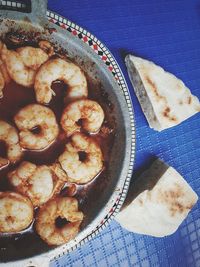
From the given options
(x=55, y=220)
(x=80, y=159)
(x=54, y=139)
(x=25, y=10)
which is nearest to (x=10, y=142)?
(x=54, y=139)

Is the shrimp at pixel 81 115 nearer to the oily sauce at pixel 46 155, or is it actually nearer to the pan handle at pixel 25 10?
the oily sauce at pixel 46 155

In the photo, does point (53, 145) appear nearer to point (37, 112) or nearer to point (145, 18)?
point (37, 112)

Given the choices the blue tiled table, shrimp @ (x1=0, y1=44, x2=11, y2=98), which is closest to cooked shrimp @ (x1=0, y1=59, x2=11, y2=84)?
shrimp @ (x1=0, y1=44, x2=11, y2=98)

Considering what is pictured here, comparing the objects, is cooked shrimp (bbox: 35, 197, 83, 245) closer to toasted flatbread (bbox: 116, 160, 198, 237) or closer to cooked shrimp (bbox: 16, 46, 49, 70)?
toasted flatbread (bbox: 116, 160, 198, 237)

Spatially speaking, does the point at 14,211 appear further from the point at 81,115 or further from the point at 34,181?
the point at 81,115

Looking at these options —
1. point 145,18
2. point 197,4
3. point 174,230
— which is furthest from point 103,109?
point 197,4

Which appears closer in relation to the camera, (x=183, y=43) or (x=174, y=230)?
(x=174, y=230)

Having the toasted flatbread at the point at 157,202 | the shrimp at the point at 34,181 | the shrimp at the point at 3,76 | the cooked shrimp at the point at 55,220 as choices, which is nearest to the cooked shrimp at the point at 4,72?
the shrimp at the point at 3,76
